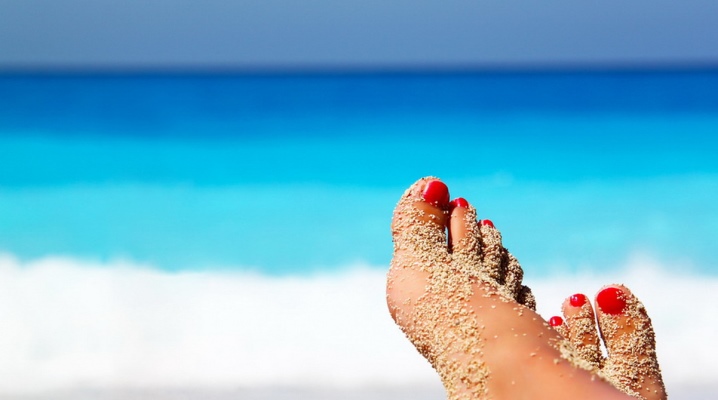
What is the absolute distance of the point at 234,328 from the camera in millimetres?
1422

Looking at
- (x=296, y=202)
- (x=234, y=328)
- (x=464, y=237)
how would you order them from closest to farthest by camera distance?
(x=464, y=237) < (x=234, y=328) < (x=296, y=202)

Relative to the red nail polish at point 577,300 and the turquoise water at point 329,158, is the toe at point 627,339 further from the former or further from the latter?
the turquoise water at point 329,158

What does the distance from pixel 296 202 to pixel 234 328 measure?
0.33 m

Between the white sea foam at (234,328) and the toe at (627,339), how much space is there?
47 centimetres

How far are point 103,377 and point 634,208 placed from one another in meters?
1.15

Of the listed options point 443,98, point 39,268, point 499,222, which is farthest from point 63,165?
point 499,222

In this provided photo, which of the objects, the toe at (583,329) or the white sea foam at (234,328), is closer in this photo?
the toe at (583,329)

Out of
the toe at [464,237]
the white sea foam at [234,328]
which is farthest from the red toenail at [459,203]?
the white sea foam at [234,328]

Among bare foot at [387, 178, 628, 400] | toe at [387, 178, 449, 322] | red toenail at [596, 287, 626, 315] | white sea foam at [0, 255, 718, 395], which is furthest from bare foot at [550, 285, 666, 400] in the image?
white sea foam at [0, 255, 718, 395]

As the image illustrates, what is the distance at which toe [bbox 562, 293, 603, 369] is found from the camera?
35.2 inches

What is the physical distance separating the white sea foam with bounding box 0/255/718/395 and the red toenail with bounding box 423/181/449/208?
55cm

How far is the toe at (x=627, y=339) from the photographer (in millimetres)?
870

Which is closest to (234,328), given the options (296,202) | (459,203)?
(296,202)

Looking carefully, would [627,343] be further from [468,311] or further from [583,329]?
[468,311]
